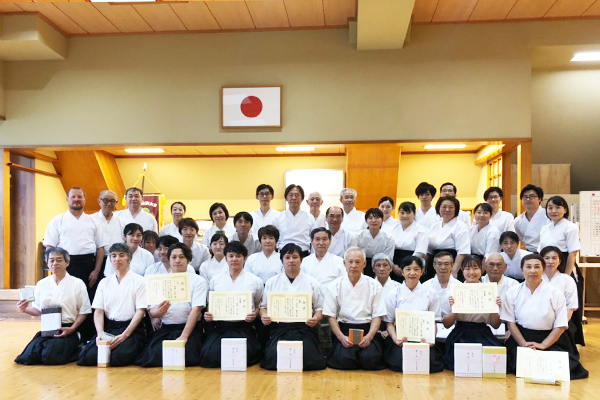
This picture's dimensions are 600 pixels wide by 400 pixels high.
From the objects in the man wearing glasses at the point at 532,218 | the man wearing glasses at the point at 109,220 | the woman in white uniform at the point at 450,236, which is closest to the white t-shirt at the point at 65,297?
the man wearing glasses at the point at 109,220

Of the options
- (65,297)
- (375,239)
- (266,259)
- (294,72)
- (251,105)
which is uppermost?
(294,72)

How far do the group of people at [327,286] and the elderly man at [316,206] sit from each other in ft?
0.71

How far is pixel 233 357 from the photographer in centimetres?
439

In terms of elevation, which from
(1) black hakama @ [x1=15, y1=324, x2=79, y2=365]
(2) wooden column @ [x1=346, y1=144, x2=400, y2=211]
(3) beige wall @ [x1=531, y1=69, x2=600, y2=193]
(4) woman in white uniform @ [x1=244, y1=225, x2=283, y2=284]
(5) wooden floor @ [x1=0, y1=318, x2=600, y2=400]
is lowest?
(5) wooden floor @ [x1=0, y1=318, x2=600, y2=400]

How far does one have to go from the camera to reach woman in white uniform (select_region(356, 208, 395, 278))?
527cm

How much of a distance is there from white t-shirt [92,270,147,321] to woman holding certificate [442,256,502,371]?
2.61 meters

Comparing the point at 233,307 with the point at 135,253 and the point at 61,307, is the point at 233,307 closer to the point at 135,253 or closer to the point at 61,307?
the point at 135,253

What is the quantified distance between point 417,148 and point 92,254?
5507mm

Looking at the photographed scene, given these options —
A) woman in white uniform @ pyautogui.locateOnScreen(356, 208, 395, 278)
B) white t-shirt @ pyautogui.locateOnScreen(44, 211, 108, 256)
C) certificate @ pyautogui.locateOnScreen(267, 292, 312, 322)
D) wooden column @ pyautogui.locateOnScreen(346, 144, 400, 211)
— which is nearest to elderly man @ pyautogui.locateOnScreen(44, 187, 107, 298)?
white t-shirt @ pyautogui.locateOnScreen(44, 211, 108, 256)

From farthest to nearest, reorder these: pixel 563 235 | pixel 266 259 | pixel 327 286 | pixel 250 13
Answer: pixel 250 13
pixel 266 259
pixel 563 235
pixel 327 286

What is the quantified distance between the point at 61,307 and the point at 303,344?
2142 mm

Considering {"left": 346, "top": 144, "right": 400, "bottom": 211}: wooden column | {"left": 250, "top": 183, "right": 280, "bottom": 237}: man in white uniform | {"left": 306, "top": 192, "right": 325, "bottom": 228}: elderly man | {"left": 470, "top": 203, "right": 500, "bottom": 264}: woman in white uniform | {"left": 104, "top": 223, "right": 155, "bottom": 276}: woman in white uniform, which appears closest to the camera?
{"left": 104, "top": 223, "right": 155, "bottom": 276}: woman in white uniform

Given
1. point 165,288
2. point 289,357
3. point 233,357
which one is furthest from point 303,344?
point 165,288

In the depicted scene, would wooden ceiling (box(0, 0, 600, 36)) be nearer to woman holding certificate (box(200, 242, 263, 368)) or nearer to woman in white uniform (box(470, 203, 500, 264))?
woman in white uniform (box(470, 203, 500, 264))
